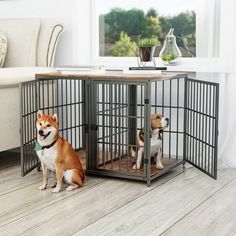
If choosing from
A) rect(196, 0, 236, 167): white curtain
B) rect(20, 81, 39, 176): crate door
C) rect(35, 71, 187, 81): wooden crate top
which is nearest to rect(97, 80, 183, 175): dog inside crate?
rect(35, 71, 187, 81): wooden crate top

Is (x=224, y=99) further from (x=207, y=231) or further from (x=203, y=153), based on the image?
(x=207, y=231)

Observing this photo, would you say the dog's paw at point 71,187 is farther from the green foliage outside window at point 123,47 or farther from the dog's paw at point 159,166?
the green foliage outside window at point 123,47

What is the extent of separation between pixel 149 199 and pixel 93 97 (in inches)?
25.9

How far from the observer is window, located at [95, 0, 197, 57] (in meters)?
3.20

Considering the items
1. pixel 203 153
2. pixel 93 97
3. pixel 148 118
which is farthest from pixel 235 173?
pixel 93 97

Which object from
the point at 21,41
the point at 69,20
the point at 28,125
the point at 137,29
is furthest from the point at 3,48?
the point at 137,29

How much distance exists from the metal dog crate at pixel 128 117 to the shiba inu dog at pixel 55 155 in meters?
0.21

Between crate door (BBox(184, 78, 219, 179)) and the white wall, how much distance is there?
32.2 inches

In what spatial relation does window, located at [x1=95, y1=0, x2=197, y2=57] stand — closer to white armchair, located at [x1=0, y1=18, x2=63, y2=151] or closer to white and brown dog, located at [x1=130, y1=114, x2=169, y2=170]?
white armchair, located at [x1=0, y1=18, x2=63, y2=151]

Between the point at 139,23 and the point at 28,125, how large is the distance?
1100 mm

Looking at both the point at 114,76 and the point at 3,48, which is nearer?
the point at 114,76

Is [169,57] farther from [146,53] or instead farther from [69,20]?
[69,20]

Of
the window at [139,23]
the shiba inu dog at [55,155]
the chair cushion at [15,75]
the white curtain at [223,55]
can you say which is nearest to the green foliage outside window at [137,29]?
the window at [139,23]

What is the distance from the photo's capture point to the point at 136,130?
3021 millimetres
